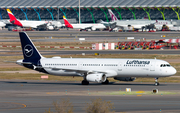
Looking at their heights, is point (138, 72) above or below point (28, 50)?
below

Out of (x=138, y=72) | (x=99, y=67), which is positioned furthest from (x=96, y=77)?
(x=138, y=72)

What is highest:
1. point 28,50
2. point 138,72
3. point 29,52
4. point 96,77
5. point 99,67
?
point 28,50

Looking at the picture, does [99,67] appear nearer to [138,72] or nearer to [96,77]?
[96,77]

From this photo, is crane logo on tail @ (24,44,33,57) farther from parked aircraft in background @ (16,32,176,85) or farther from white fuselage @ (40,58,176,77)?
white fuselage @ (40,58,176,77)

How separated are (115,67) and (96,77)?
324 cm

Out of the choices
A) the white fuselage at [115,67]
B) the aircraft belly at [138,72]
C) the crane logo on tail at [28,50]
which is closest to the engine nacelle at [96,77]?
the white fuselage at [115,67]

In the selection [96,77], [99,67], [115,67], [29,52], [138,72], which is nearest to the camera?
[96,77]

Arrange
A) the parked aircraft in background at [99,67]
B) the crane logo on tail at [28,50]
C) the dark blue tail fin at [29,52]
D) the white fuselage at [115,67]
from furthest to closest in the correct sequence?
the crane logo on tail at [28,50] → the dark blue tail fin at [29,52] → the parked aircraft in background at [99,67] → the white fuselage at [115,67]

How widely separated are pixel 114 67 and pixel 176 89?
9.36 metres

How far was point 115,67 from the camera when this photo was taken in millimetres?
50625

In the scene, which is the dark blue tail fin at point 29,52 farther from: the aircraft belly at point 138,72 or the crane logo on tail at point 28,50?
the aircraft belly at point 138,72

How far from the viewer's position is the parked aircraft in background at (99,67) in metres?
49.3

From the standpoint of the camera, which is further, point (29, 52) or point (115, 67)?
point (29, 52)

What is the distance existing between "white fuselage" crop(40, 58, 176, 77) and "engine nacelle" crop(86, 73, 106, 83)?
3.13 ft
